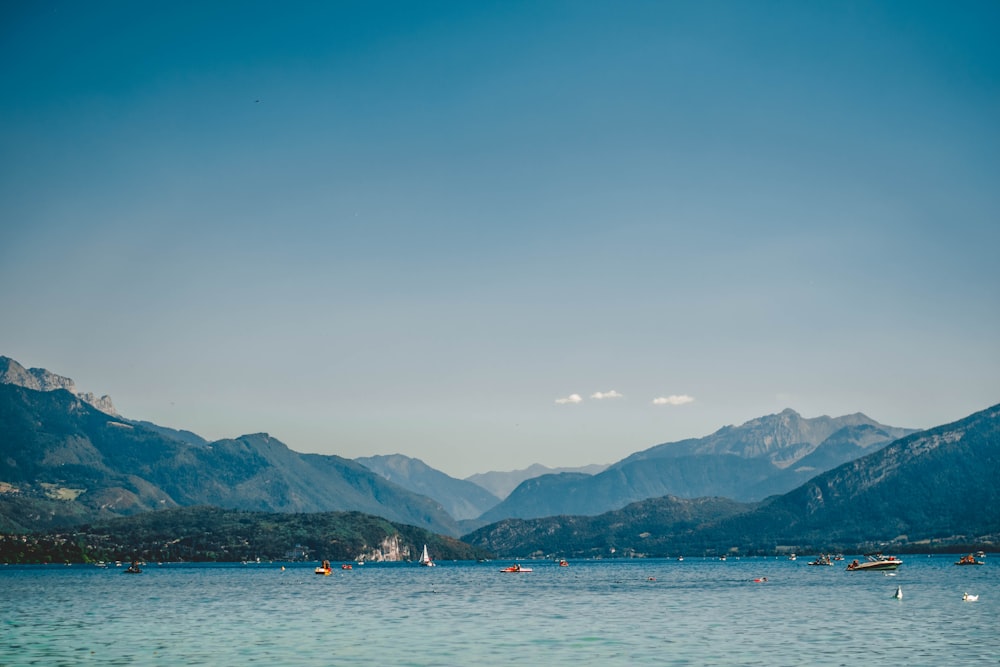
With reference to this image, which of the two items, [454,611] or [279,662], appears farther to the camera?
[454,611]

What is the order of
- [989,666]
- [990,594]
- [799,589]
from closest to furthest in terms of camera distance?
[989,666]
[990,594]
[799,589]

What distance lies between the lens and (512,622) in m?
91.4

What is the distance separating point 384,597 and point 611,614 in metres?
52.0

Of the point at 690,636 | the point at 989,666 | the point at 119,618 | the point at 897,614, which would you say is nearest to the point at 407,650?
the point at 690,636

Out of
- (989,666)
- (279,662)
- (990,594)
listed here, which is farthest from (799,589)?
(279,662)

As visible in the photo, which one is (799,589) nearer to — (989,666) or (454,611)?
(454,611)

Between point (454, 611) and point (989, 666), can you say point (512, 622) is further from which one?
point (989, 666)

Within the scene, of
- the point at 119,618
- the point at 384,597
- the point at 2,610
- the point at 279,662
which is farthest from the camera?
the point at 384,597

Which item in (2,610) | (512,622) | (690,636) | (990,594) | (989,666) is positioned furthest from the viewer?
(990,594)

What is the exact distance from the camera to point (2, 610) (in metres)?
106

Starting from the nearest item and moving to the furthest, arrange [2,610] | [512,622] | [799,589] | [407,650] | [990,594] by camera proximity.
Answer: [407,650] → [512,622] → [2,610] → [990,594] → [799,589]

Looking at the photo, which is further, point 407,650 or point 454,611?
point 454,611

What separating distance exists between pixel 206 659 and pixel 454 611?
49346 mm

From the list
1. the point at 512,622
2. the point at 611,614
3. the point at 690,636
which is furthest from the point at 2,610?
the point at 690,636
